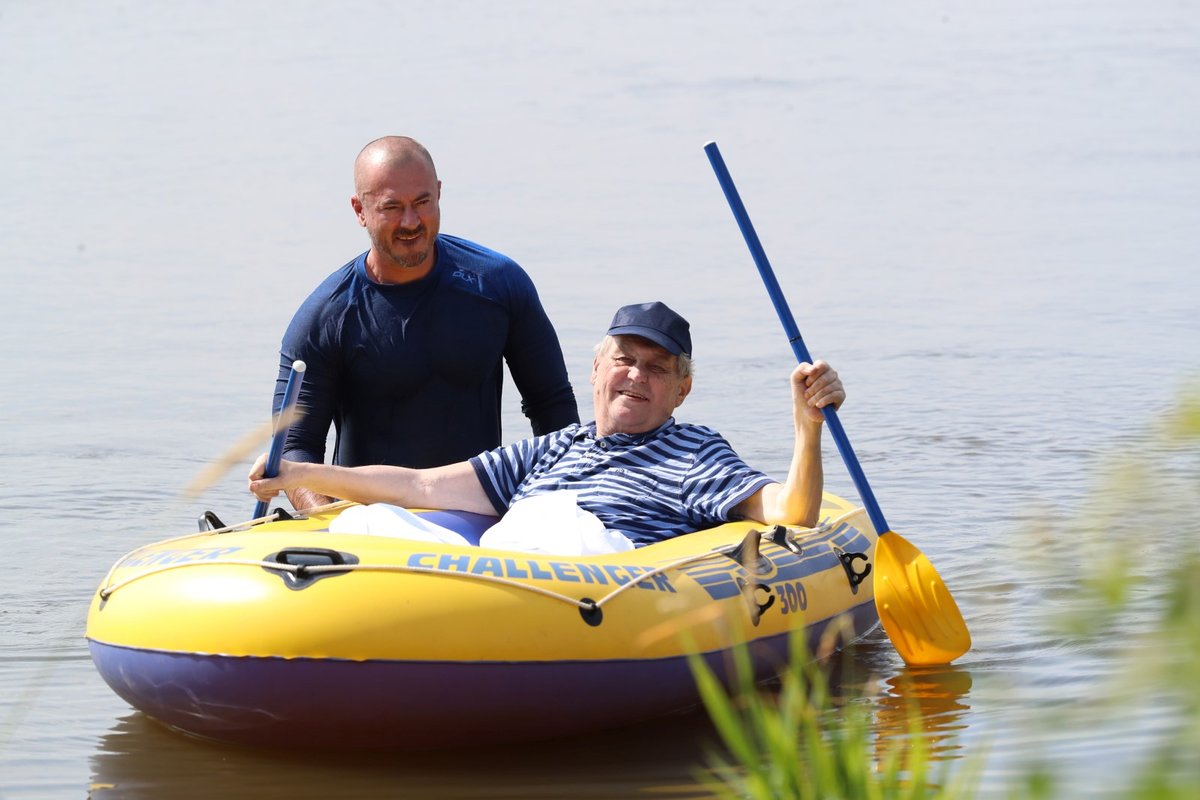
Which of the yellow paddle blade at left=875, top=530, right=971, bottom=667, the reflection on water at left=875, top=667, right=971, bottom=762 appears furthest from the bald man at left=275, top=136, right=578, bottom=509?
the reflection on water at left=875, top=667, right=971, bottom=762

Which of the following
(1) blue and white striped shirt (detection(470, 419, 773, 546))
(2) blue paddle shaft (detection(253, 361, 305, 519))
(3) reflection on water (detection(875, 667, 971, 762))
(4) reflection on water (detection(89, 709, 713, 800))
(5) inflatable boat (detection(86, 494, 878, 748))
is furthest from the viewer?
(1) blue and white striped shirt (detection(470, 419, 773, 546))

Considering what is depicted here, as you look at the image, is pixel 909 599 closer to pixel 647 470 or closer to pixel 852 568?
pixel 852 568

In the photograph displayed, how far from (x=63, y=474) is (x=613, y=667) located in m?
4.56

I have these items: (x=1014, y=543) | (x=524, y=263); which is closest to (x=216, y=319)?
(x=524, y=263)

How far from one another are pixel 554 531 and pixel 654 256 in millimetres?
7830

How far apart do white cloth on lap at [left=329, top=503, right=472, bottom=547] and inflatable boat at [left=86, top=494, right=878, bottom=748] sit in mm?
248

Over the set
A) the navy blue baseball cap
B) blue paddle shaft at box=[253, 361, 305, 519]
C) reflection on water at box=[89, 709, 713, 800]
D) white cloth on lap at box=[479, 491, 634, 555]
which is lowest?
reflection on water at box=[89, 709, 713, 800]

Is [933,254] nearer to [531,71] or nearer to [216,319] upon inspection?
[216,319]

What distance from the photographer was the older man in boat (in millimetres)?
4477

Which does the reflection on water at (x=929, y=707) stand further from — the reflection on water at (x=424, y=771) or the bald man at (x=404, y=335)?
the bald man at (x=404, y=335)

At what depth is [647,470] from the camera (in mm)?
4555

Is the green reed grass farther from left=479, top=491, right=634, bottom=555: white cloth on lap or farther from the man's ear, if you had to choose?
the man's ear

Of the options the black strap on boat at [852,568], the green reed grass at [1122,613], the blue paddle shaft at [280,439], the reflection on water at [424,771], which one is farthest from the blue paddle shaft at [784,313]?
the green reed grass at [1122,613]

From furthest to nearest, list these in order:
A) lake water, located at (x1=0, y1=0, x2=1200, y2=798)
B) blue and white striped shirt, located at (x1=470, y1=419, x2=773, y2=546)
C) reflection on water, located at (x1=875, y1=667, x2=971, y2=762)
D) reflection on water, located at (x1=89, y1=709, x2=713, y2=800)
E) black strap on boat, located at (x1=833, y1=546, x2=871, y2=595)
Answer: black strap on boat, located at (x1=833, y1=546, x2=871, y2=595), blue and white striped shirt, located at (x1=470, y1=419, x2=773, y2=546), lake water, located at (x1=0, y1=0, x2=1200, y2=798), reflection on water, located at (x1=875, y1=667, x2=971, y2=762), reflection on water, located at (x1=89, y1=709, x2=713, y2=800)
